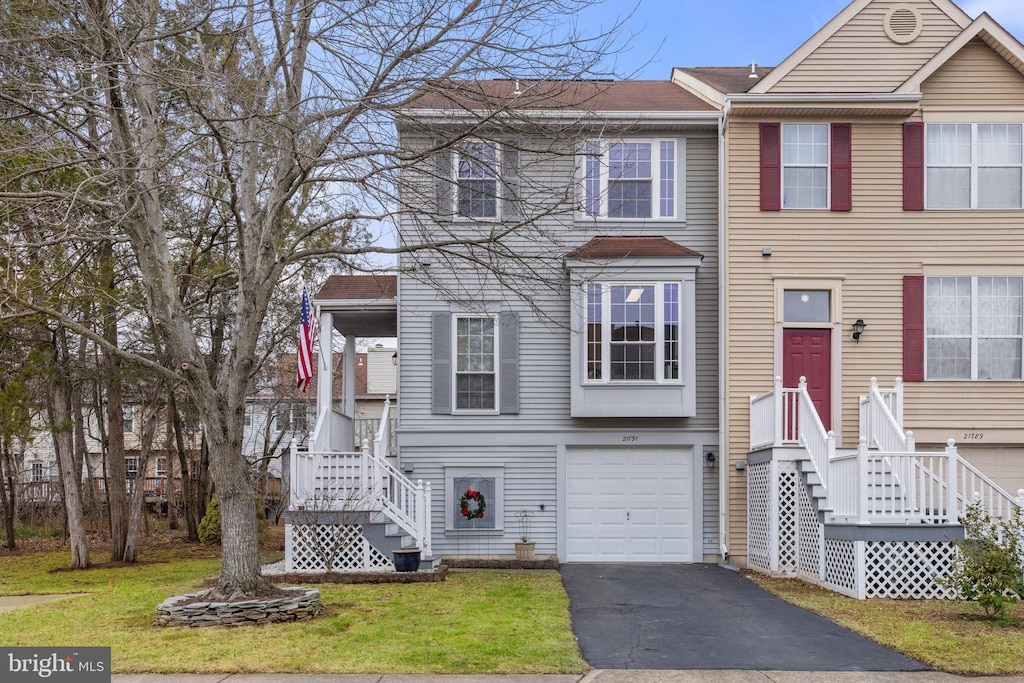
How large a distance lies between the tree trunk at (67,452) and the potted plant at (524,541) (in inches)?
313

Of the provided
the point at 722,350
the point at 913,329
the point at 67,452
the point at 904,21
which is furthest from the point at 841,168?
the point at 67,452

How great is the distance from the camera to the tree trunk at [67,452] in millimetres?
17906

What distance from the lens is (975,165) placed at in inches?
666

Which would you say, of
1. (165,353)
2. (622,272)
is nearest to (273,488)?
(165,353)

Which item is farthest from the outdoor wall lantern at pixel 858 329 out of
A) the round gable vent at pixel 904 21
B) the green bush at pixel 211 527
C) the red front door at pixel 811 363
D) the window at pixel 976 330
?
the green bush at pixel 211 527

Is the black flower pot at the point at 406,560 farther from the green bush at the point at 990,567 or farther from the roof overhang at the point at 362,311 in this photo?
the green bush at the point at 990,567

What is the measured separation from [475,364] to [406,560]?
3.97 meters

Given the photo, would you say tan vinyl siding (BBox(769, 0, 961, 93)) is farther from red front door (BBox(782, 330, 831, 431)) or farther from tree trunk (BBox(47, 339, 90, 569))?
tree trunk (BBox(47, 339, 90, 569))

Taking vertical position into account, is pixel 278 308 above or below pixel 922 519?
above

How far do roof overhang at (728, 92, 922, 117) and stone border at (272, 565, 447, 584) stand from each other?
9027mm

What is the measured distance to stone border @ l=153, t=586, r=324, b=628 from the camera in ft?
36.1

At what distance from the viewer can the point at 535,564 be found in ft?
53.4

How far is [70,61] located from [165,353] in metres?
10.7

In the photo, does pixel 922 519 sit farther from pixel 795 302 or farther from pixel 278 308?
pixel 278 308
